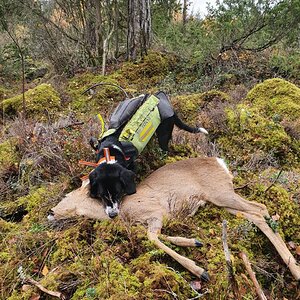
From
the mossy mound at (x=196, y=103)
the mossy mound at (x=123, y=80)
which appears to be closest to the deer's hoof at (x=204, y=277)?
the mossy mound at (x=196, y=103)

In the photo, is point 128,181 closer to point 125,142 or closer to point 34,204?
point 125,142

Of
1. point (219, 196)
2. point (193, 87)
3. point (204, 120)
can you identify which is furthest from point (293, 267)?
point (193, 87)

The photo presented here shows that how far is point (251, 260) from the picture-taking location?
2.81m

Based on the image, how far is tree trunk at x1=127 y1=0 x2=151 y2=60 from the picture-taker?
8.67 meters

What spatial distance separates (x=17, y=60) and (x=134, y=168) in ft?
26.7

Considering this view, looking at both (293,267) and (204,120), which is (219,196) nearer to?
(293,267)

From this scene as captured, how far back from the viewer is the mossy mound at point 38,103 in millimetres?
6641

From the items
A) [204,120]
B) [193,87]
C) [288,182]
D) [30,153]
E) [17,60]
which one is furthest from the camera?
[17,60]

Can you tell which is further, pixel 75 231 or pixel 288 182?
pixel 288 182

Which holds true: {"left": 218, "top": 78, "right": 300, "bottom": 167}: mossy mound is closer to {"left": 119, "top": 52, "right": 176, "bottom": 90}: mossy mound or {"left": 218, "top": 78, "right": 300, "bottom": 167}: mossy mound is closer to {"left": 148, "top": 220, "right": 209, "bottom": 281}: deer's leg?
{"left": 148, "top": 220, "right": 209, "bottom": 281}: deer's leg

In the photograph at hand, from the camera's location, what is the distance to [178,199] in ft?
10.9

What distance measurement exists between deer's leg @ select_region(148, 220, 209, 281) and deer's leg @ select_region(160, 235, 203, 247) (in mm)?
86

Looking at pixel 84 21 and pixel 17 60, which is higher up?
pixel 84 21

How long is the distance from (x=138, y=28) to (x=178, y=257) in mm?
7318
